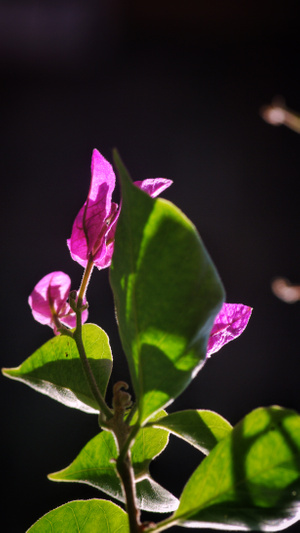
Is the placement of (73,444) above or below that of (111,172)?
below

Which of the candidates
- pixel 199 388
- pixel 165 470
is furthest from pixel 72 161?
pixel 165 470

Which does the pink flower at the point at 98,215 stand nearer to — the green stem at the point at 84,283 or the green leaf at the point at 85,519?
the green stem at the point at 84,283

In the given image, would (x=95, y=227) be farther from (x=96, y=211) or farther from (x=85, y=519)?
(x=85, y=519)

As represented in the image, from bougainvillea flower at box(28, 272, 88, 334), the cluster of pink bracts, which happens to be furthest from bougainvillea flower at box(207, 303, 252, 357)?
bougainvillea flower at box(28, 272, 88, 334)

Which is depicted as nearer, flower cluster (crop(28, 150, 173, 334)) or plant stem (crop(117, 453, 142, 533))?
plant stem (crop(117, 453, 142, 533))

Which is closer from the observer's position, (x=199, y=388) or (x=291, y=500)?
(x=291, y=500)

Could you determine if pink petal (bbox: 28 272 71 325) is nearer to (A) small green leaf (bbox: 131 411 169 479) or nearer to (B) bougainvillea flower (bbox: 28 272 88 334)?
(B) bougainvillea flower (bbox: 28 272 88 334)

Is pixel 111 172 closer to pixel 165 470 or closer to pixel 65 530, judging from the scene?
pixel 65 530
